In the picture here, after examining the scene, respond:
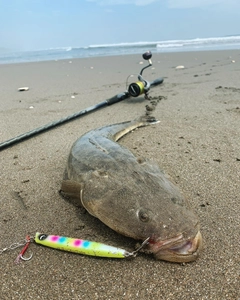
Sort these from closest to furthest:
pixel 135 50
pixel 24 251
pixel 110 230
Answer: pixel 24 251, pixel 110 230, pixel 135 50

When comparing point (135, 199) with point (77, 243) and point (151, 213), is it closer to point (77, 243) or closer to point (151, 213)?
point (151, 213)

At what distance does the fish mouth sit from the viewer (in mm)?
2047

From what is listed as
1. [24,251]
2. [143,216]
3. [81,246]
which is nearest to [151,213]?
[143,216]

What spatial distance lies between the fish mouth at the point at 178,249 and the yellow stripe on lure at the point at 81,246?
0.13 metres

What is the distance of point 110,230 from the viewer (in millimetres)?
2428

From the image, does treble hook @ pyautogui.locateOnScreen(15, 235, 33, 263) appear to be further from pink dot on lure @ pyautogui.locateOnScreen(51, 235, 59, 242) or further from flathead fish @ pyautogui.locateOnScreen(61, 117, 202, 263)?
flathead fish @ pyautogui.locateOnScreen(61, 117, 202, 263)

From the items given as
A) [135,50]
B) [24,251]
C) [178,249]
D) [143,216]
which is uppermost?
[143,216]

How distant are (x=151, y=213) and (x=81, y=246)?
0.59 metres

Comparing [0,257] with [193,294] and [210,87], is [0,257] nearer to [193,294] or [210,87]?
[193,294]

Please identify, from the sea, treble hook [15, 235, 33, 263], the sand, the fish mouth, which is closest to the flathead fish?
the fish mouth

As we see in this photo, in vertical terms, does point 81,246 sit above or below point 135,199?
below

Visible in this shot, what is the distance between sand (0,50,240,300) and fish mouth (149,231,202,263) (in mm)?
56

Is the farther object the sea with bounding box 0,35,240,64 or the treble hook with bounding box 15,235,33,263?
the sea with bounding box 0,35,240,64

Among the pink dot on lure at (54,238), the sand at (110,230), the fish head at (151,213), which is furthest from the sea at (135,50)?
the pink dot on lure at (54,238)
